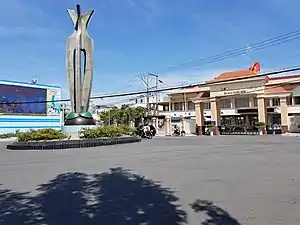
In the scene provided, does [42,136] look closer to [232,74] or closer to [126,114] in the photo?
[232,74]

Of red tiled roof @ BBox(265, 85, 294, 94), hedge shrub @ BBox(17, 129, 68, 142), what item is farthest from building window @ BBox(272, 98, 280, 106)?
hedge shrub @ BBox(17, 129, 68, 142)

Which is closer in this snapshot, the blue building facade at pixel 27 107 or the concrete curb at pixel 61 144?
the concrete curb at pixel 61 144

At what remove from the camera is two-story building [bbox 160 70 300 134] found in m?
34.0

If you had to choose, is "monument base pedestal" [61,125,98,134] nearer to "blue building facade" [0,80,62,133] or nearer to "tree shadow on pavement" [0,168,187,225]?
"tree shadow on pavement" [0,168,187,225]

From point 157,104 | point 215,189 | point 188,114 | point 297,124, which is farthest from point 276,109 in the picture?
point 215,189

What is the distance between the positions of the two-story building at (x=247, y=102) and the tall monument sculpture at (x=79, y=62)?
33.8 feet

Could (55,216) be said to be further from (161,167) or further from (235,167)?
(235,167)

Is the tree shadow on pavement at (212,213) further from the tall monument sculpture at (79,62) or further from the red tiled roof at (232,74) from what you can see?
the red tiled roof at (232,74)

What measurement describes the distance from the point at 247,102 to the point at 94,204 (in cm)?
4384

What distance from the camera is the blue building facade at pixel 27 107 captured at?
125 feet

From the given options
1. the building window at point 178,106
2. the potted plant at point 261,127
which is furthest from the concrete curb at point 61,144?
the building window at point 178,106

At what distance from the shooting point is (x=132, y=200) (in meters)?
5.23

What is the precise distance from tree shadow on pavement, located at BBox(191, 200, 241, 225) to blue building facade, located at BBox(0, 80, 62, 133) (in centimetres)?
3336

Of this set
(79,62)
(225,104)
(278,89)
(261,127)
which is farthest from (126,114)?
(79,62)
